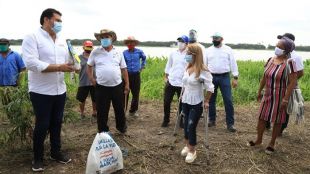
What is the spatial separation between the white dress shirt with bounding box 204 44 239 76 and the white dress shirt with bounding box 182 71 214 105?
5.43 feet

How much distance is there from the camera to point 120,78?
5.52 metres

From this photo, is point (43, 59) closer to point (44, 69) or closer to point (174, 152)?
point (44, 69)

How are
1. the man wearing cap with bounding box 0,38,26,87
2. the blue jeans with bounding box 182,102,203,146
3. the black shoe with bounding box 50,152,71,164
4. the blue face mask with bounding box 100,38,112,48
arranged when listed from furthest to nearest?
1. the man wearing cap with bounding box 0,38,26,87
2. the blue face mask with bounding box 100,38,112,48
3. the blue jeans with bounding box 182,102,203,146
4. the black shoe with bounding box 50,152,71,164

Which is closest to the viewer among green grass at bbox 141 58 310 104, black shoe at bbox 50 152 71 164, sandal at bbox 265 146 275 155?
black shoe at bbox 50 152 71 164

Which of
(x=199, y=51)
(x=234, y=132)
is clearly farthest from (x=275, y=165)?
(x=199, y=51)

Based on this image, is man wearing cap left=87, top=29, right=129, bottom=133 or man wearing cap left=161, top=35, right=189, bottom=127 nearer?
man wearing cap left=87, top=29, right=129, bottom=133

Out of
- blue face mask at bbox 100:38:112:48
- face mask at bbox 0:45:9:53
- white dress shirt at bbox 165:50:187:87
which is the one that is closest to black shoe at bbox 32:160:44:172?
blue face mask at bbox 100:38:112:48

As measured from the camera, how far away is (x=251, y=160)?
5.16m

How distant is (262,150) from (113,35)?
2.91 m

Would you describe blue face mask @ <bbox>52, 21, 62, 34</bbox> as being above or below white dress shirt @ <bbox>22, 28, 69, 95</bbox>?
above

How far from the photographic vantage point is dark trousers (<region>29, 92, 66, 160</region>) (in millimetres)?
4273

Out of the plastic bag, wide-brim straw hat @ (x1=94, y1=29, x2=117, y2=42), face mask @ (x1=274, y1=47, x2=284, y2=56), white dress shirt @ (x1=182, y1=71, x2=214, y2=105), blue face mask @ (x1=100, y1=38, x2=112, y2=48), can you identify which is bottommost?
the plastic bag

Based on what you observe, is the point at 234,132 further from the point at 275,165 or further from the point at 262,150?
the point at 275,165

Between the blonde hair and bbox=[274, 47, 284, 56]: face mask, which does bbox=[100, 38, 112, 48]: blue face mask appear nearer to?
the blonde hair
